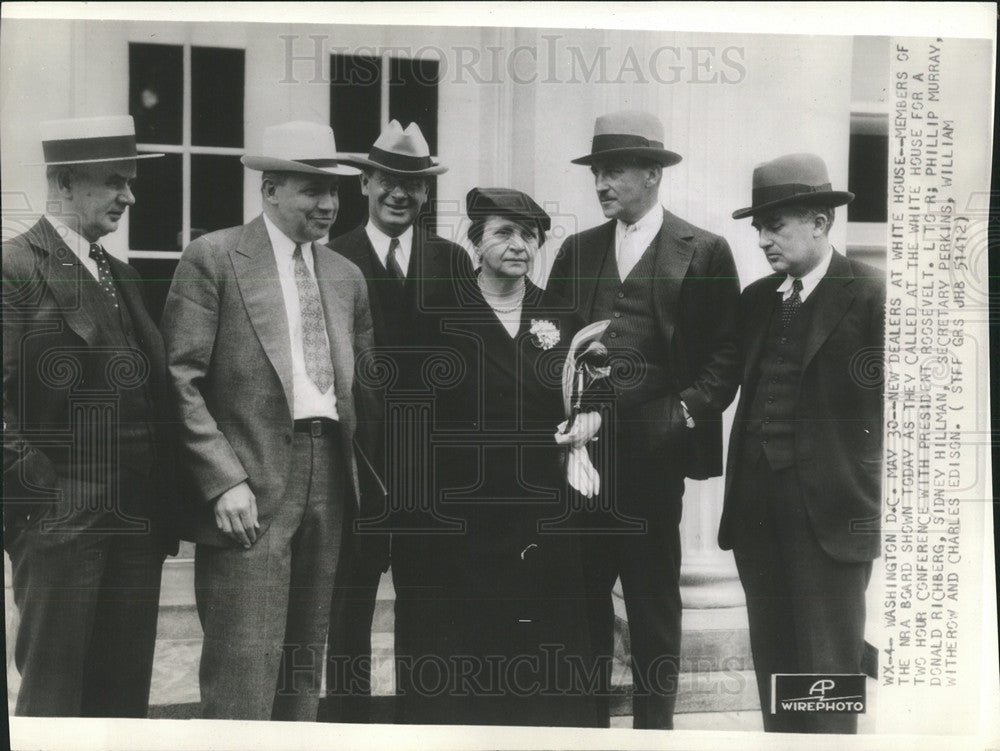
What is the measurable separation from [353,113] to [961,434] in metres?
2.26

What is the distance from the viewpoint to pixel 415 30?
330cm

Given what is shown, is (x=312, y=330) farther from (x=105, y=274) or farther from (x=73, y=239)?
(x=73, y=239)

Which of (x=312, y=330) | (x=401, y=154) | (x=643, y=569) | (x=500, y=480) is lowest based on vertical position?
(x=643, y=569)

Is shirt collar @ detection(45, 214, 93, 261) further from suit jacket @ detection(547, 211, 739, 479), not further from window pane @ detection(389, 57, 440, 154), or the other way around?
suit jacket @ detection(547, 211, 739, 479)

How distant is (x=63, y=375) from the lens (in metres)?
3.30

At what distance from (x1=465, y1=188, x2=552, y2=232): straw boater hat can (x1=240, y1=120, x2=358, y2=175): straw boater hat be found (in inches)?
15.5

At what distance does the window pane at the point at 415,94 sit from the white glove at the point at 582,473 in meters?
1.08

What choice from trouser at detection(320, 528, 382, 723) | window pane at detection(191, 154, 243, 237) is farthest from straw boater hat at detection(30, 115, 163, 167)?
trouser at detection(320, 528, 382, 723)

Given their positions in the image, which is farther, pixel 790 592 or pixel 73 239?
pixel 790 592

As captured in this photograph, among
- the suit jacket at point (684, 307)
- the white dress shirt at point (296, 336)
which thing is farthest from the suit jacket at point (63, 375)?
the suit jacket at point (684, 307)

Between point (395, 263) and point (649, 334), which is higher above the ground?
point (395, 263)

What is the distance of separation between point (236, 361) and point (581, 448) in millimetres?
1147

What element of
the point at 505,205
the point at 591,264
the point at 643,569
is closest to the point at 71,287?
the point at 505,205

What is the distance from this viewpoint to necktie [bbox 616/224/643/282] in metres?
3.32
